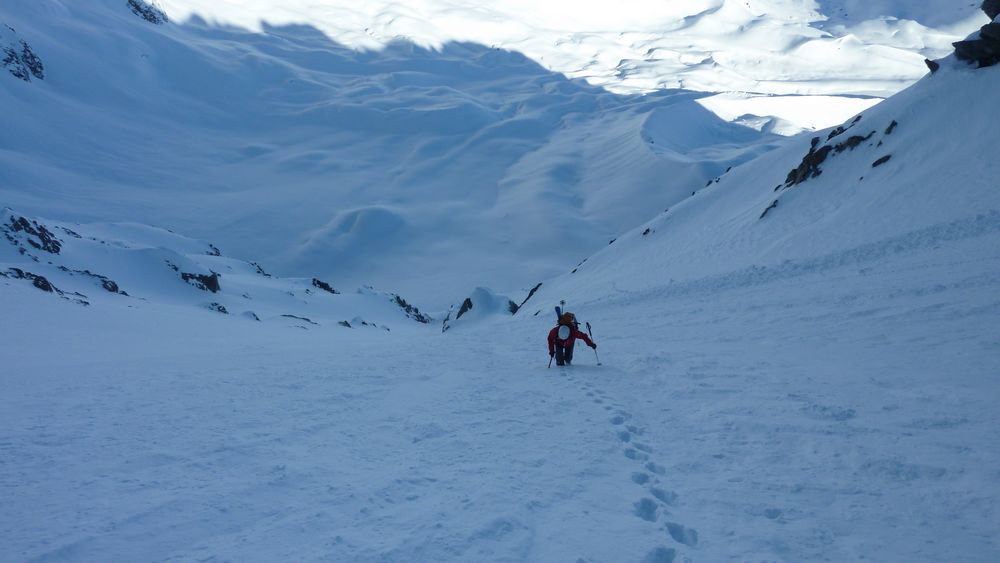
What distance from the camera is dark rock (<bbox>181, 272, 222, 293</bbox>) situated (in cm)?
2464

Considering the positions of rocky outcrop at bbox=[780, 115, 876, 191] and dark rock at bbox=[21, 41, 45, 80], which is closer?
rocky outcrop at bbox=[780, 115, 876, 191]

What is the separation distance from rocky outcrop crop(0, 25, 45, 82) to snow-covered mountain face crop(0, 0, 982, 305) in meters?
1.24

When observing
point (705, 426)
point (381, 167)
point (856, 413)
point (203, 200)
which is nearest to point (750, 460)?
point (705, 426)

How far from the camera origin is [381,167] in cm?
7712

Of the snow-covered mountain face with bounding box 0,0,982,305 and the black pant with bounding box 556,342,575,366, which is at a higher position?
the snow-covered mountain face with bounding box 0,0,982,305

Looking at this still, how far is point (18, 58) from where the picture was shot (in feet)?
252

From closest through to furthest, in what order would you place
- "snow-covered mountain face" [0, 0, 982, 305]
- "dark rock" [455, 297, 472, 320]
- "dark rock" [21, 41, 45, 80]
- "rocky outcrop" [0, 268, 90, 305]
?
"rocky outcrop" [0, 268, 90, 305] < "dark rock" [455, 297, 472, 320] < "snow-covered mountain face" [0, 0, 982, 305] < "dark rock" [21, 41, 45, 80]

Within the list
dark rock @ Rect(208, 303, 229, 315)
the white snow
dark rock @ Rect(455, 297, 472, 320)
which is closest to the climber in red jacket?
the white snow

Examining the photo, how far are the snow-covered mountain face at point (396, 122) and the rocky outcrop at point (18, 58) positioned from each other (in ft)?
4.07

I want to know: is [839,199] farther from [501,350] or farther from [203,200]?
[203,200]

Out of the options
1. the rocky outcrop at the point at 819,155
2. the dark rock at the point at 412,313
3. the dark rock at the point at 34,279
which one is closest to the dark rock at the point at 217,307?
the dark rock at the point at 34,279

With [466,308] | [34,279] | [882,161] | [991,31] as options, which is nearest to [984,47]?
[991,31]

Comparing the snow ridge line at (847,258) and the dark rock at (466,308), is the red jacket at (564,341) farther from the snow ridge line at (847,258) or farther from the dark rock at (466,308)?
the dark rock at (466,308)

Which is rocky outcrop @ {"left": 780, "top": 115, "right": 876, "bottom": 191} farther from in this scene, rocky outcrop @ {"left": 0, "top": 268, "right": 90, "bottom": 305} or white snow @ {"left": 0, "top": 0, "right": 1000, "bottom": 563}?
rocky outcrop @ {"left": 0, "top": 268, "right": 90, "bottom": 305}
